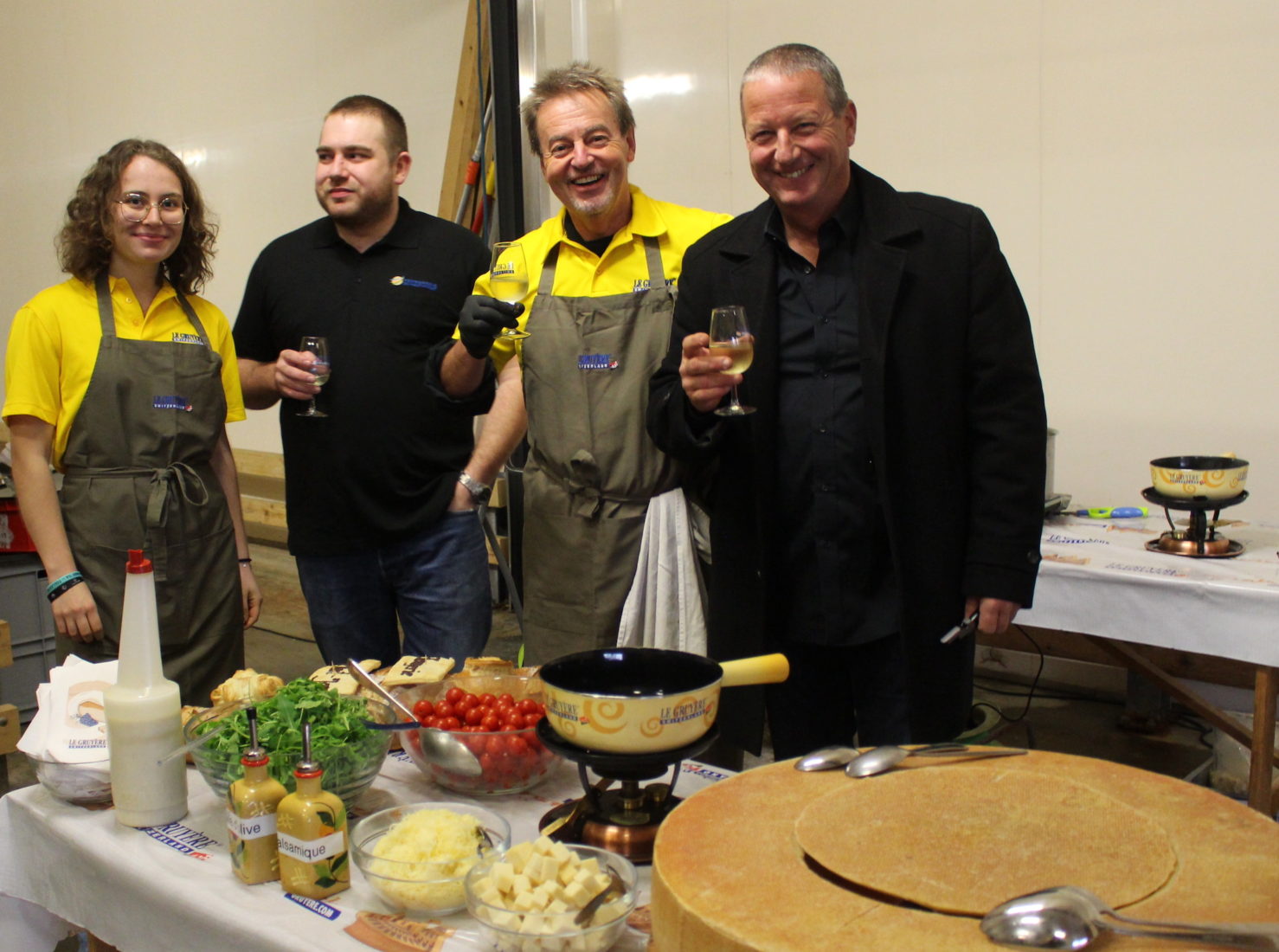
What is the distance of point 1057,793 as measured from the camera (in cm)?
107

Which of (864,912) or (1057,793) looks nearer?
(864,912)

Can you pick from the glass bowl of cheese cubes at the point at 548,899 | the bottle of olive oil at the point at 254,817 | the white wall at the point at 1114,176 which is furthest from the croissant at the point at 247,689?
the white wall at the point at 1114,176

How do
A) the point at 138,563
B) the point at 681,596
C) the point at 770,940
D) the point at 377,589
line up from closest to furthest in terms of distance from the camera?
the point at 770,940 < the point at 138,563 < the point at 681,596 < the point at 377,589

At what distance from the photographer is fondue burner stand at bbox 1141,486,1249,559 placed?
2766 millimetres

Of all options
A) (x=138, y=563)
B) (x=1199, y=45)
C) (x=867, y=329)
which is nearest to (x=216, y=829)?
(x=138, y=563)

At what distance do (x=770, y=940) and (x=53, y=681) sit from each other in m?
1.31

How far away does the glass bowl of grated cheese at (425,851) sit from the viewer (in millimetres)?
1176

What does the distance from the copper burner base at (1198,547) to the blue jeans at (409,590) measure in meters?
1.81

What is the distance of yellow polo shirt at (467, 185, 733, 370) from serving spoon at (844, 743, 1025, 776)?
4.33 ft

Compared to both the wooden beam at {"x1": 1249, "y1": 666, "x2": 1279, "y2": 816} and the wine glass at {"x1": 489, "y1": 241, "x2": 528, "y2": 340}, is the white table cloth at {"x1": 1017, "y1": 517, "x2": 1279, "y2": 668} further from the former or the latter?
the wine glass at {"x1": 489, "y1": 241, "x2": 528, "y2": 340}

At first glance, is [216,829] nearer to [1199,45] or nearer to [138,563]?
[138,563]

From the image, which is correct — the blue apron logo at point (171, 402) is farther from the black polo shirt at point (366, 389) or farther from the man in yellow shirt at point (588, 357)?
the man in yellow shirt at point (588, 357)

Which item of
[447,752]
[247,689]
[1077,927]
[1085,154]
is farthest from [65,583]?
[1085,154]

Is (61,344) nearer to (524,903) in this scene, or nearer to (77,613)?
(77,613)
